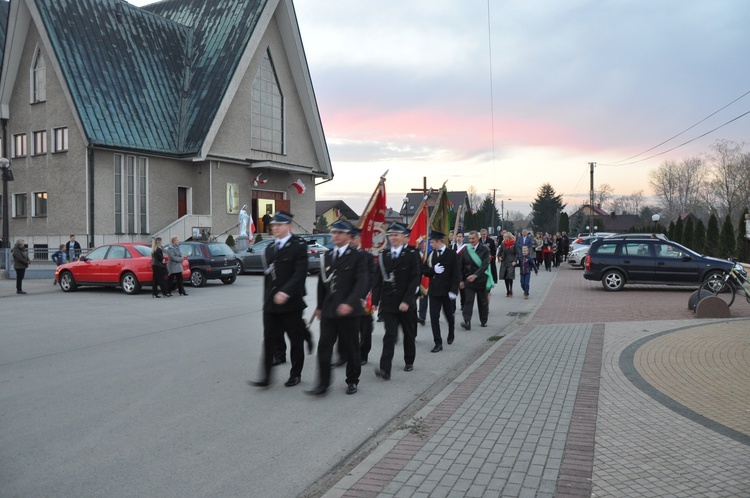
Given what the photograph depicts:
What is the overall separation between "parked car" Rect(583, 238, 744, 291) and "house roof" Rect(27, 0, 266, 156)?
22000 millimetres

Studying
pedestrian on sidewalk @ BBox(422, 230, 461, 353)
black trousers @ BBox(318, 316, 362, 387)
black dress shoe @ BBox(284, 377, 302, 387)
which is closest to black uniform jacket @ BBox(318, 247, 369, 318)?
black trousers @ BBox(318, 316, 362, 387)

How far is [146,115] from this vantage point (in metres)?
32.8

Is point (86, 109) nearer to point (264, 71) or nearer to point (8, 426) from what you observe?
point (264, 71)

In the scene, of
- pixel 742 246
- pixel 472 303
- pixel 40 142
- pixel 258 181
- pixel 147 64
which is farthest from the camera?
pixel 258 181

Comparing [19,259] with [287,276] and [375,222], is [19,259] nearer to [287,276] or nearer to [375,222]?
[375,222]

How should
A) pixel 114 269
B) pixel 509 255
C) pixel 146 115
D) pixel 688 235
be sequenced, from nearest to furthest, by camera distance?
pixel 509 255
pixel 114 269
pixel 146 115
pixel 688 235

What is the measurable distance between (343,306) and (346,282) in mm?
324

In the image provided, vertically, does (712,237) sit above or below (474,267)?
above

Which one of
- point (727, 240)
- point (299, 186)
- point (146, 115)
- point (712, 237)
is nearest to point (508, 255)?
point (727, 240)

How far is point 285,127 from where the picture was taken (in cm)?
3984

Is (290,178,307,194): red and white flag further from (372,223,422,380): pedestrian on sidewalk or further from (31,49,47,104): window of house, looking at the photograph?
(372,223,422,380): pedestrian on sidewalk

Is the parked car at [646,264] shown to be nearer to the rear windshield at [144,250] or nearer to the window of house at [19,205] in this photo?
the rear windshield at [144,250]

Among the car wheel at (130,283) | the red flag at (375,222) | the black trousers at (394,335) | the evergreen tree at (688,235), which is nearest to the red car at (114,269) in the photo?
the car wheel at (130,283)

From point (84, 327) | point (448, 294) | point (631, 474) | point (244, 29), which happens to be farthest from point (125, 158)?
point (631, 474)
